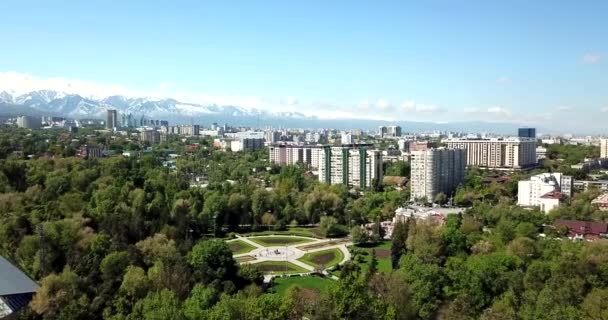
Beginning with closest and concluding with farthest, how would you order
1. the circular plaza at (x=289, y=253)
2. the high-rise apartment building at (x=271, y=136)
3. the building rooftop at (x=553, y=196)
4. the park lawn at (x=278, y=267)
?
the park lawn at (x=278, y=267) → the circular plaza at (x=289, y=253) → the building rooftop at (x=553, y=196) → the high-rise apartment building at (x=271, y=136)

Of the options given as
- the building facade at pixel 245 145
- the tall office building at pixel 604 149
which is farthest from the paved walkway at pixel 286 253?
the building facade at pixel 245 145

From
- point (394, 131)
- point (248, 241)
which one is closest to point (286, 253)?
point (248, 241)

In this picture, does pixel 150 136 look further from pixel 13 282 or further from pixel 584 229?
pixel 13 282

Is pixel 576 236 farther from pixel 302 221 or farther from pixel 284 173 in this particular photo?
pixel 284 173

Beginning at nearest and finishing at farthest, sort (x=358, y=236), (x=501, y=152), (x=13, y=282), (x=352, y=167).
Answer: (x=13, y=282) → (x=358, y=236) → (x=352, y=167) → (x=501, y=152)

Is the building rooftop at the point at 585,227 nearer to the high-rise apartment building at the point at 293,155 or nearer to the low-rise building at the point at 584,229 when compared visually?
the low-rise building at the point at 584,229
